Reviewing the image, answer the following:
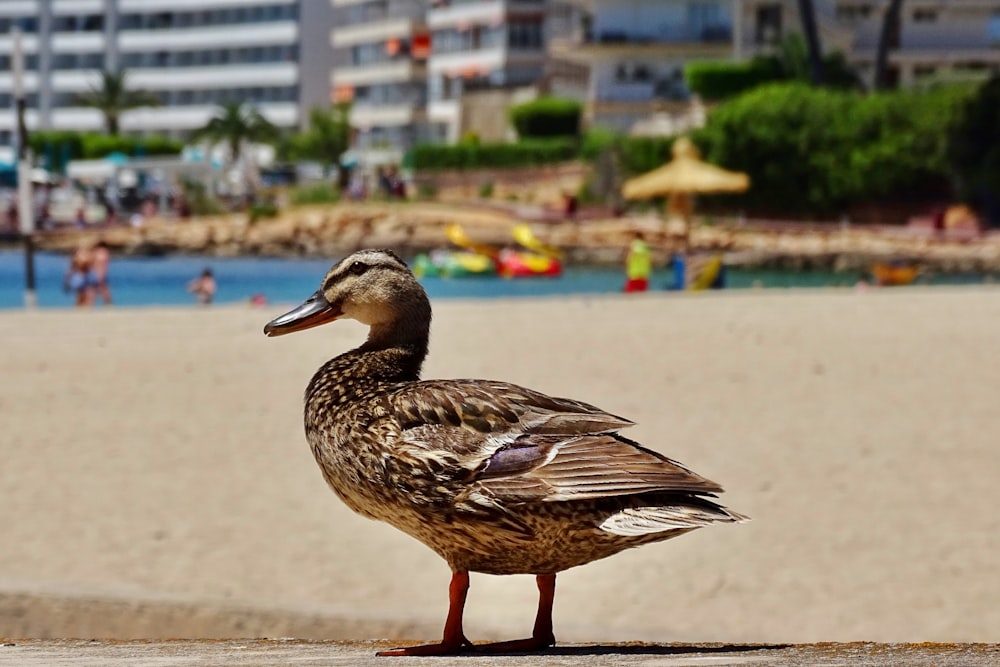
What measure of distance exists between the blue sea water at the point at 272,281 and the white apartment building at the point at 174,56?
5254 centimetres

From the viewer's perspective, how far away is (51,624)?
798 cm

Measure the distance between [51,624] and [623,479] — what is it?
15.8 ft

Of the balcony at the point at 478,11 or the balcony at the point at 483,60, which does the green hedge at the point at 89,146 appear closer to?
the balcony at the point at 478,11

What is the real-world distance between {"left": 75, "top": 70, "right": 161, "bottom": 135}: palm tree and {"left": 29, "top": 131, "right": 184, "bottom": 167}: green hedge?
12.3ft

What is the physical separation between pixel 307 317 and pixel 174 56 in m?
124

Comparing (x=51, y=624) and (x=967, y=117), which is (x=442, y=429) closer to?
(x=51, y=624)

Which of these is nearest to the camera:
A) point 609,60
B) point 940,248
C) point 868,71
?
point 940,248

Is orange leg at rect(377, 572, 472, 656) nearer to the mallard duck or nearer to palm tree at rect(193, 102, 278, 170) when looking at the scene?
the mallard duck

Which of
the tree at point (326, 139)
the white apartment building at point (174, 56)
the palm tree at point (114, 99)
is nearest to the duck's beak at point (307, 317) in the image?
the tree at point (326, 139)

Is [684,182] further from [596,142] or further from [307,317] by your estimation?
[307,317]

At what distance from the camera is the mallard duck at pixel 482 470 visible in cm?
395

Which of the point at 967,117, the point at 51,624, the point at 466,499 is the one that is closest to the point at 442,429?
the point at 466,499

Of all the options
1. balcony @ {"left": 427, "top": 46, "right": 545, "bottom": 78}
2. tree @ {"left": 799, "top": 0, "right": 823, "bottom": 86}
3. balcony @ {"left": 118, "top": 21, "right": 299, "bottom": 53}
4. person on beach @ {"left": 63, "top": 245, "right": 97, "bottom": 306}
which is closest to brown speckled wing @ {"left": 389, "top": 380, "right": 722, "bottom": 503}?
person on beach @ {"left": 63, "top": 245, "right": 97, "bottom": 306}

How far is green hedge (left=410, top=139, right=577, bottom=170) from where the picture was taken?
7281 cm
